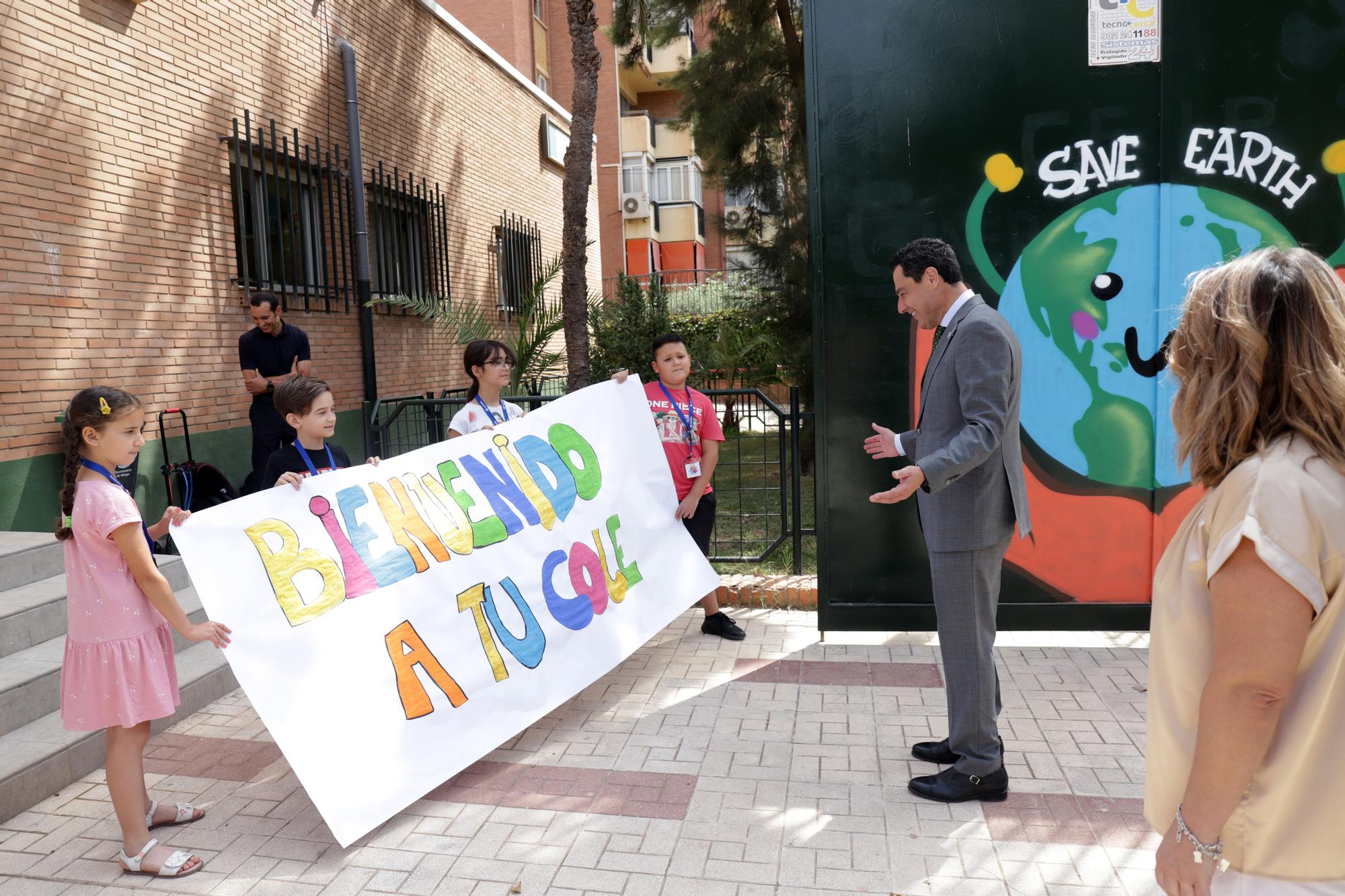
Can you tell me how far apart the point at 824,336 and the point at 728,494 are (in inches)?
235

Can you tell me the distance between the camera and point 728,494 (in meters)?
11.0

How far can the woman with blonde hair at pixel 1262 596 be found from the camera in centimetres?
133

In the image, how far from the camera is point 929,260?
136 inches

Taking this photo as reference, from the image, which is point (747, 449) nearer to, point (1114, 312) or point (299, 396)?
point (1114, 312)

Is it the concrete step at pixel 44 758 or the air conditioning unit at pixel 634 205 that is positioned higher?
the air conditioning unit at pixel 634 205

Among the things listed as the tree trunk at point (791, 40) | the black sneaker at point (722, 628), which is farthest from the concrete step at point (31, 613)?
the tree trunk at point (791, 40)

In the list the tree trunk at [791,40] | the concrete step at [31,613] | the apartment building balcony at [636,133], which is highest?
the apartment building balcony at [636,133]

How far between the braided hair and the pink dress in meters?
0.04

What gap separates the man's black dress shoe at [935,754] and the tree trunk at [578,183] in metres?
6.29

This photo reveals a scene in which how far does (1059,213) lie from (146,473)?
7061 millimetres

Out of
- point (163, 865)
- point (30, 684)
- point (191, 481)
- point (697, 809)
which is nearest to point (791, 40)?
point (191, 481)

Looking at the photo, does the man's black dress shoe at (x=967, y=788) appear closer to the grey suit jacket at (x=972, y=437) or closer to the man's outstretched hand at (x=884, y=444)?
the grey suit jacket at (x=972, y=437)

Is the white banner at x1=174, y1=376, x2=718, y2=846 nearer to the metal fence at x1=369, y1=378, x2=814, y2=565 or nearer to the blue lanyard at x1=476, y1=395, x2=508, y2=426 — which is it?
the blue lanyard at x1=476, y1=395, x2=508, y2=426

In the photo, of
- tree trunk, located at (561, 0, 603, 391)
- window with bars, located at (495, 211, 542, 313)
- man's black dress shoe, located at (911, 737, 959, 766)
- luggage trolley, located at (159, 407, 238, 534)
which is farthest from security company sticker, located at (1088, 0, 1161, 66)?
window with bars, located at (495, 211, 542, 313)
